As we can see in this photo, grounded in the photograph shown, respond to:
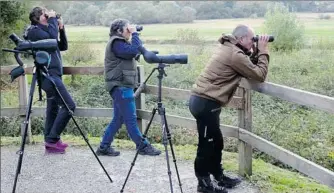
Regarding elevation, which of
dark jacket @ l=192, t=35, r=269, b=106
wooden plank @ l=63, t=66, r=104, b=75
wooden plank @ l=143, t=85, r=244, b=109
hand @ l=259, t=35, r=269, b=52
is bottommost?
wooden plank @ l=143, t=85, r=244, b=109

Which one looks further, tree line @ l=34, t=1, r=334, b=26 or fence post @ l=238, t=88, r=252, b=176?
tree line @ l=34, t=1, r=334, b=26

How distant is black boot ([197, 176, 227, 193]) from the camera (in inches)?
142

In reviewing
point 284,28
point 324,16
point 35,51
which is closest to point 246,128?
point 35,51

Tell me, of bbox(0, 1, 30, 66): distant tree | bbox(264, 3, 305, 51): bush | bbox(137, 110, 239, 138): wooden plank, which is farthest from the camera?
bbox(0, 1, 30, 66): distant tree

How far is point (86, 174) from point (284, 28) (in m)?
4.99

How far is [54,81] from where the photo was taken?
4555mm

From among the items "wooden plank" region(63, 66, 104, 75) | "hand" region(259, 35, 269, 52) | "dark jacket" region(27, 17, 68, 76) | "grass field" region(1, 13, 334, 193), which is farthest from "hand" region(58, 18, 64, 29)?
"hand" region(259, 35, 269, 52)

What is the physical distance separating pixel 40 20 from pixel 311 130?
12.9ft

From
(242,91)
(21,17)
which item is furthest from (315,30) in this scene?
(21,17)

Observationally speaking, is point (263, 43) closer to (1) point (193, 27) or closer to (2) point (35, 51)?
(2) point (35, 51)

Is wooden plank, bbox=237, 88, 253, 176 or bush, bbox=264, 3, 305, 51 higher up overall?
bush, bbox=264, 3, 305, 51

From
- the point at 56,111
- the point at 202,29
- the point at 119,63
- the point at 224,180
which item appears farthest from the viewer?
the point at 202,29

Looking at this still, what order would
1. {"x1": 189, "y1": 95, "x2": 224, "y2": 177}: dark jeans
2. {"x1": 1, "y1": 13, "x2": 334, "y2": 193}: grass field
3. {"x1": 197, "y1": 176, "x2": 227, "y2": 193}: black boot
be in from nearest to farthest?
{"x1": 189, "y1": 95, "x2": 224, "y2": 177}: dark jeans
{"x1": 197, "y1": 176, "x2": 227, "y2": 193}: black boot
{"x1": 1, "y1": 13, "x2": 334, "y2": 193}: grass field

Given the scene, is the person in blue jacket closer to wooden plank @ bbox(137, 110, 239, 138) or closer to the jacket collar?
wooden plank @ bbox(137, 110, 239, 138)
